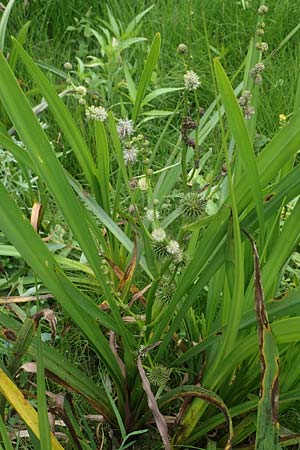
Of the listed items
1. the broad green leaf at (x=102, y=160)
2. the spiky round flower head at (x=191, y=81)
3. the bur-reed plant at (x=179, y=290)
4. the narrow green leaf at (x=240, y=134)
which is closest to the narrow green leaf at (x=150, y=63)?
the bur-reed plant at (x=179, y=290)

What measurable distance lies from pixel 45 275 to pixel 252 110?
1.52ft

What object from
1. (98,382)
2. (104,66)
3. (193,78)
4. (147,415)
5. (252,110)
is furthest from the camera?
(104,66)

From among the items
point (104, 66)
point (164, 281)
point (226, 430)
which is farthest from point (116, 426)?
point (104, 66)

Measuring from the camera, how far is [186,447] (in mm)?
1444

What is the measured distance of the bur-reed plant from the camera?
1102 millimetres

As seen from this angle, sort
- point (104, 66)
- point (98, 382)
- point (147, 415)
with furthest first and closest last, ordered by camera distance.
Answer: point (104, 66)
point (98, 382)
point (147, 415)

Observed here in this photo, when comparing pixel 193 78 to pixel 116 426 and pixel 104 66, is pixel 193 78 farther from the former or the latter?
pixel 104 66

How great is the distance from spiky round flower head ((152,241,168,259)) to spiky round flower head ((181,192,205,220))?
0.07 m

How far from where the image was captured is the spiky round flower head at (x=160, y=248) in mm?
1229

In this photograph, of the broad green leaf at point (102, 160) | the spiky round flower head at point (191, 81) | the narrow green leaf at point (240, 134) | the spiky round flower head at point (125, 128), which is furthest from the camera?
the broad green leaf at point (102, 160)

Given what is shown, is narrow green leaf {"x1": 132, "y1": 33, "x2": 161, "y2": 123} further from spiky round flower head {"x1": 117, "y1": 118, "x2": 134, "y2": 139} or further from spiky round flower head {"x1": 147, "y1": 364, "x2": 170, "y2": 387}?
spiky round flower head {"x1": 147, "y1": 364, "x2": 170, "y2": 387}

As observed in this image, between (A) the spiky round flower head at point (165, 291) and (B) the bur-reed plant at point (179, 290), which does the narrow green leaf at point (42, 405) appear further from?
(A) the spiky round flower head at point (165, 291)

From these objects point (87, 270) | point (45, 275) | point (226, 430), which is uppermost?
point (45, 275)

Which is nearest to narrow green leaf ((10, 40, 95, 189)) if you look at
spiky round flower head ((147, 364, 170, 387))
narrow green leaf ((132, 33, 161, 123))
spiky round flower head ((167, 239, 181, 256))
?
narrow green leaf ((132, 33, 161, 123))
